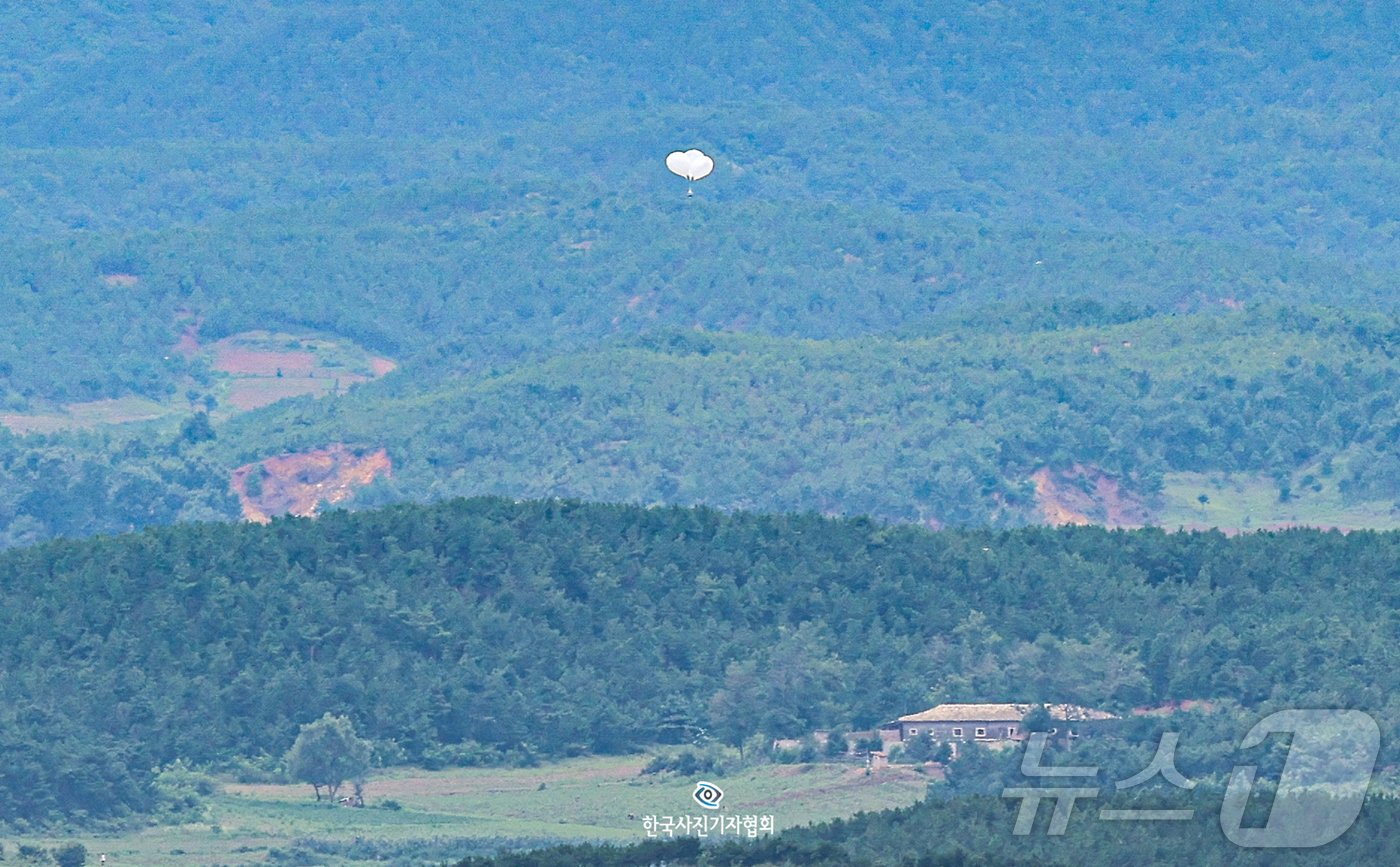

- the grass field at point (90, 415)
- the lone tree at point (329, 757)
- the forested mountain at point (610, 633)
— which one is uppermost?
the lone tree at point (329, 757)

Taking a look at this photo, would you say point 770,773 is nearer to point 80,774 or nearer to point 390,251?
point 80,774

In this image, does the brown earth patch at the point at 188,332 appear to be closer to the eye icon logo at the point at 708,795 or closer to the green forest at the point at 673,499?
the green forest at the point at 673,499

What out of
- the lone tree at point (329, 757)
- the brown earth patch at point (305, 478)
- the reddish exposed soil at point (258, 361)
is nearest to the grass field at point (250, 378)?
the reddish exposed soil at point (258, 361)

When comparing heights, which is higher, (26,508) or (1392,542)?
(1392,542)

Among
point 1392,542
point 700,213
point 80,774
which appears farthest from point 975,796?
point 700,213

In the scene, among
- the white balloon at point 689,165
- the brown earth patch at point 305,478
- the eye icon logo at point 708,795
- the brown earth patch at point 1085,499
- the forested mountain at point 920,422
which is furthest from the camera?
the white balloon at point 689,165

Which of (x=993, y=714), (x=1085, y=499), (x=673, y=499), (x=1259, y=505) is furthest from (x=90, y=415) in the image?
(x=993, y=714)
